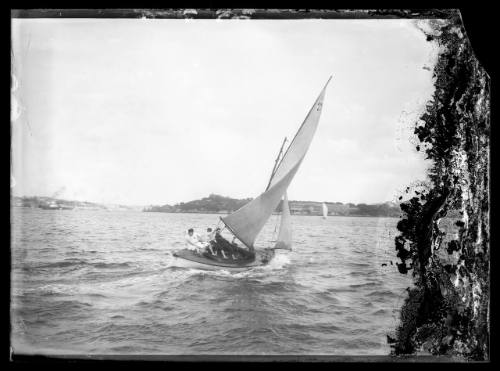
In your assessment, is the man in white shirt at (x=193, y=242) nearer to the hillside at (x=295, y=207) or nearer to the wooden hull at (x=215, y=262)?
the wooden hull at (x=215, y=262)

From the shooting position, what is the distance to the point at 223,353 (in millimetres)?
2908

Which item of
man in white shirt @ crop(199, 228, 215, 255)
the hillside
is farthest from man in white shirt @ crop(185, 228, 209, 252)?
the hillside

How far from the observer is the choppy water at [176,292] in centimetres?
294

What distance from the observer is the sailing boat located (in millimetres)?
2951

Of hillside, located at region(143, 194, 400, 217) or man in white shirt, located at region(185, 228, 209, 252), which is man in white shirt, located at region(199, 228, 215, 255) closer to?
man in white shirt, located at region(185, 228, 209, 252)

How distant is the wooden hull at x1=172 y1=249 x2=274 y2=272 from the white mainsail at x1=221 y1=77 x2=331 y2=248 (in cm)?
20

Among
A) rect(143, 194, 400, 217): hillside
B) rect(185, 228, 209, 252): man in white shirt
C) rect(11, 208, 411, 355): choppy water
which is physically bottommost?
rect(11, 208, 411, 355): choppy water

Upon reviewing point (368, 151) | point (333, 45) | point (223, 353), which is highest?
point (333, 45)

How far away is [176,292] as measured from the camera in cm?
298

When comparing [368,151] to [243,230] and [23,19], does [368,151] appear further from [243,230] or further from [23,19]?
[23,19]

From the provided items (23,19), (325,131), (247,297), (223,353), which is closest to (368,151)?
(325,131)

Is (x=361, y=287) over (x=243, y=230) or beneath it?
beneath

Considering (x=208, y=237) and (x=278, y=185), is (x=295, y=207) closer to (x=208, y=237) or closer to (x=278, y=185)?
(x=278, y=185)

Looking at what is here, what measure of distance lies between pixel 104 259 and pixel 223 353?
1.03 m
